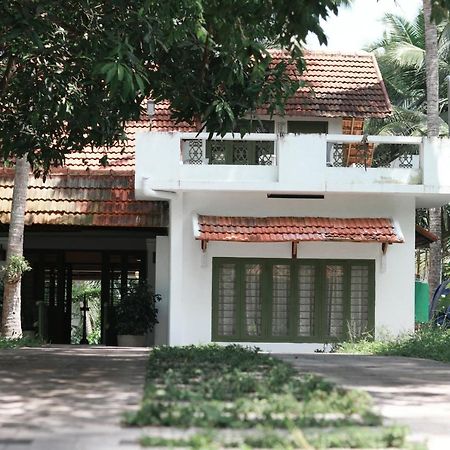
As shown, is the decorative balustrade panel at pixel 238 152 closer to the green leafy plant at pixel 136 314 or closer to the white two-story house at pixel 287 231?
the white two-story house at pixel 287 231

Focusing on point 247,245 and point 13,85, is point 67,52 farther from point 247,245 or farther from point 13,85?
point 247,245

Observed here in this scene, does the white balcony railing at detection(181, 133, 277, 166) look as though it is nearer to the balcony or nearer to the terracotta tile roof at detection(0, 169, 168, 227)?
the balcony

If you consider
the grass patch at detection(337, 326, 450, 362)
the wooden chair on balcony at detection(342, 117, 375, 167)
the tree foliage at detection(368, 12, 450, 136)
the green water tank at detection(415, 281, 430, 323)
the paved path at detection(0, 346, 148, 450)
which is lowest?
the grass patch at detection(337, 326, 450, 362)

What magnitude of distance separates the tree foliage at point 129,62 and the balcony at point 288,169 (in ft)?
10.8

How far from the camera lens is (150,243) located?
21547mm

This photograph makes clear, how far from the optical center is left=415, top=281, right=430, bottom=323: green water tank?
20281mm

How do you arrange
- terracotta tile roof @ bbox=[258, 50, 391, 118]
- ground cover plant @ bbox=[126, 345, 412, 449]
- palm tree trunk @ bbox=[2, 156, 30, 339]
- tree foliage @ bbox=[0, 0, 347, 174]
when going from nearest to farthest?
ground cover plant @ bbox=[126, 345, 412, 449] → tree foliage @ bbox=[0, 0, 347, 174] → palm tree trunk @ bbox=[2, 156, 30, 339] → terracotta tile roof @ bbox=[258, 50, 391, 118]

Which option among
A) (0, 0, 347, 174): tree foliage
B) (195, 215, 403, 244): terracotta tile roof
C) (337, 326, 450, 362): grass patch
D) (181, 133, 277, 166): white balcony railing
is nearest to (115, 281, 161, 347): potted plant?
(195, 215, 403, 244): terracotta tile roof

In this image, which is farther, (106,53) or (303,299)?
(303,299)

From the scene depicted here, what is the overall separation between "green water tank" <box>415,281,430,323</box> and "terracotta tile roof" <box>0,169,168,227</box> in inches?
215

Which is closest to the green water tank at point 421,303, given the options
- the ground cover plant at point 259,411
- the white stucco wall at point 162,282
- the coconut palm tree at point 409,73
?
the white stucco wall at point 162,282

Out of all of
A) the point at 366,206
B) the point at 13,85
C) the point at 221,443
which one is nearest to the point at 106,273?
the point at 366,206

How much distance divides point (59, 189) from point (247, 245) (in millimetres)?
4441

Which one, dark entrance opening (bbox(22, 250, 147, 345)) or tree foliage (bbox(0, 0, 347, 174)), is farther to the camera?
dark entrance opening (bbox(22, 250, 147, 345))
